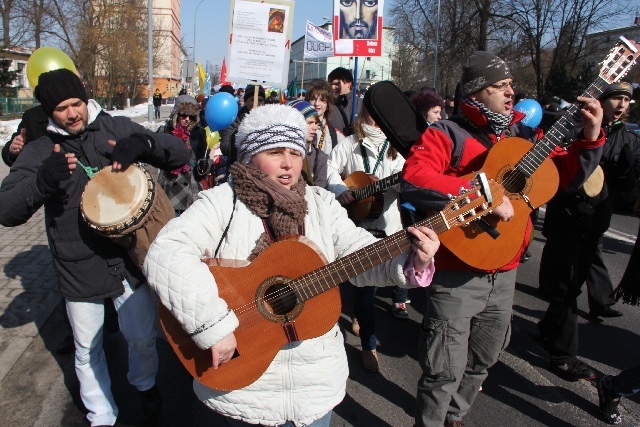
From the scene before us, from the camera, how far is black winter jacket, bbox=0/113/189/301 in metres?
2.71

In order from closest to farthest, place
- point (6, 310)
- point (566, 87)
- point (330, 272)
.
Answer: point (330, 272), point (6, 310), point (566, 87)

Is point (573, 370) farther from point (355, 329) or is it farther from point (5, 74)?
A: point (5, 74)

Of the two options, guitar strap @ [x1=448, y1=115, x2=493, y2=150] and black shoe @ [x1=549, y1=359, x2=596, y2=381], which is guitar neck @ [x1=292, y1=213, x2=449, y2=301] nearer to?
guitar strap @ [x1=448, y1=115, x2=493, y2=150]

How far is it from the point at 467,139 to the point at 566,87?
22.1 m

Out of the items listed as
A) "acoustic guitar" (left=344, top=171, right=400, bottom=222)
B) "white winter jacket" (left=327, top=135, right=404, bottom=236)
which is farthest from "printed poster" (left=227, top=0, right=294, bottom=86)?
"acoustic guitar" (left=344, top=171, right=400, bottom=222)

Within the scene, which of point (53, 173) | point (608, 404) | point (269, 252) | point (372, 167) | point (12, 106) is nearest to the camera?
point (269, 252)

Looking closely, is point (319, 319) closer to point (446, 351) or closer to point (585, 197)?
point (446, 351)

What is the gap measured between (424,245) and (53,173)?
1.80 m

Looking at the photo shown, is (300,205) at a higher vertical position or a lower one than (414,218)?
higher

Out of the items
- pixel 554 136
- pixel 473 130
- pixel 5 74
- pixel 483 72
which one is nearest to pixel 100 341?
pixel 473 130

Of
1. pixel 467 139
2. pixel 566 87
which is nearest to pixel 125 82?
pixel 566 87

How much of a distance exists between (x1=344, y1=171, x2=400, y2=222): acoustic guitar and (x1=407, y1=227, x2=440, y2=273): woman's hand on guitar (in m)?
1.89

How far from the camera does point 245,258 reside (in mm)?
2043

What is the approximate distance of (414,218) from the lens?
360 cm
